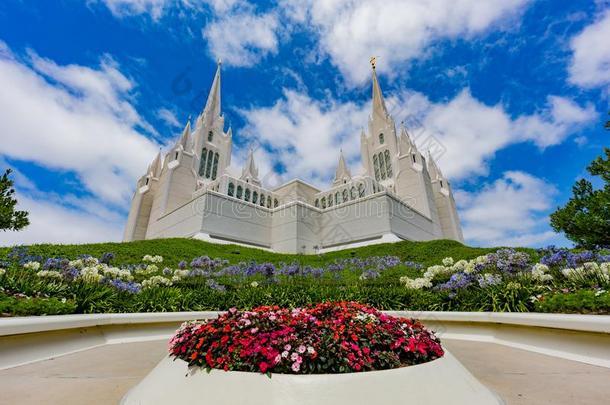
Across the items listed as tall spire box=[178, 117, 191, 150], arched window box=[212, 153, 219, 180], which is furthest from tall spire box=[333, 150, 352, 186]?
tall spire box=[178, 117, 191, 150]

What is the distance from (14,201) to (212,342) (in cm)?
2347

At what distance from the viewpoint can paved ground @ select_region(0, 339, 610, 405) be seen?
90.7 inches

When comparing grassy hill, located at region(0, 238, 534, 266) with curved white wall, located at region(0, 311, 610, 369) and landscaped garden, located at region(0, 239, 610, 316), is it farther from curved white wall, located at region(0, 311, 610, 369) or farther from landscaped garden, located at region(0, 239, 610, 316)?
curved white wall, located at region(0, 311, 610, 369)

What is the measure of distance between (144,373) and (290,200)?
36.8 meters

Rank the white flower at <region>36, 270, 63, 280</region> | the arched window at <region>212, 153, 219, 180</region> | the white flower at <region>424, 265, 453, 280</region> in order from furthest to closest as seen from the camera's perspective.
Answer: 1. the arched window at <region>212, 153, 219, 180</region>
2. the white flower at <region>424, 265, 453, 280</region>
3. the white flower at <region>36, 270, 63, 280</region>

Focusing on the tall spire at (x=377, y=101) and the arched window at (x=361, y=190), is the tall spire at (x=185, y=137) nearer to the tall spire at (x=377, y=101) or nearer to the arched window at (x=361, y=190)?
the arched window at (x=361, y=190)

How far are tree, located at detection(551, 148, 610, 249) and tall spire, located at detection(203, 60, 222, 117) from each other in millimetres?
47927

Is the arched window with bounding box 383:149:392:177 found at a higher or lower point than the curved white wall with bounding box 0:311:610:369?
higher

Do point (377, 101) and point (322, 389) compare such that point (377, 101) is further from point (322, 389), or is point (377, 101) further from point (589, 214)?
point (322, 389)

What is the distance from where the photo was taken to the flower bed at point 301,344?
6.58ft

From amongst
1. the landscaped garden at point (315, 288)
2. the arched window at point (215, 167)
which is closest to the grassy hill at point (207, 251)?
the landscaped garden at point (315, 288)

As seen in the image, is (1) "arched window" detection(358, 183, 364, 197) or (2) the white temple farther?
(1) "arched window" detection(358, 183, 364, 197)

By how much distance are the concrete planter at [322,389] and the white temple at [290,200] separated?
25.8 metres

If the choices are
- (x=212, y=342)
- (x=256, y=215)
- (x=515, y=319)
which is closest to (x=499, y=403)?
(x=212, y=342)
